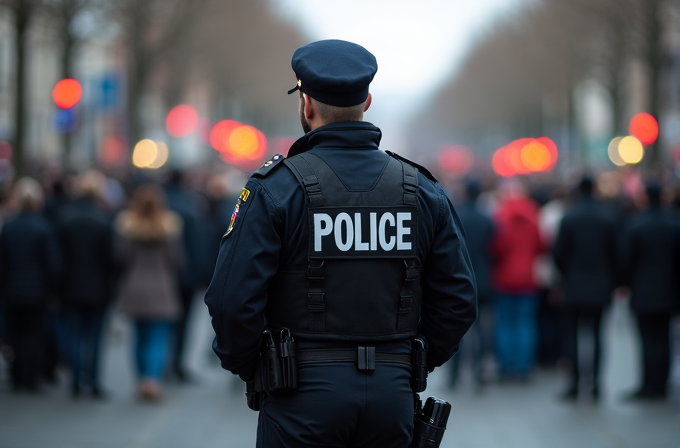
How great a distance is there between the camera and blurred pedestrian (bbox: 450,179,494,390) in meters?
11.9

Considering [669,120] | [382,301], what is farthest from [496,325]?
[669,120]

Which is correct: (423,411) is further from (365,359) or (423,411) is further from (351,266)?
(351,266)

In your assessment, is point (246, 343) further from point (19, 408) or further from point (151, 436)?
point (19, 408)

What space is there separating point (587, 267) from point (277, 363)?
7.79 m

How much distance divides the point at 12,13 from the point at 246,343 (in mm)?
15592

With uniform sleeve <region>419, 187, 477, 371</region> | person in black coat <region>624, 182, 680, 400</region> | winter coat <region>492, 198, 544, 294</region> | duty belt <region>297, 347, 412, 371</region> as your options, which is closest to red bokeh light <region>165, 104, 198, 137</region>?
winter coat <region>492, 198, 544, 294</region>

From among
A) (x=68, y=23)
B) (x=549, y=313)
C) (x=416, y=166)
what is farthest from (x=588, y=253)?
(x=68, y=23)

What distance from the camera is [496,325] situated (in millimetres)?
13055

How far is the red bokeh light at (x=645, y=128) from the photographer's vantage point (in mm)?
29609

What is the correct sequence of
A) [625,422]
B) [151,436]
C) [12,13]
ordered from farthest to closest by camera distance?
[12,13]
[625,422]
[151,436]

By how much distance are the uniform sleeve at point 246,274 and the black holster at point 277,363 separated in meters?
0.05

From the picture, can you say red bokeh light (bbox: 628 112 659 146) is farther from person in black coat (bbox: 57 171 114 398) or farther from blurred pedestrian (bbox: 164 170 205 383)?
person in black coat (bbox: 57 171 114 398)

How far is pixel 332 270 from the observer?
400cm

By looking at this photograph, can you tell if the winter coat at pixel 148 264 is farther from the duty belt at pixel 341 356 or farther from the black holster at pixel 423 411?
the duty belt at pixel 341 356
